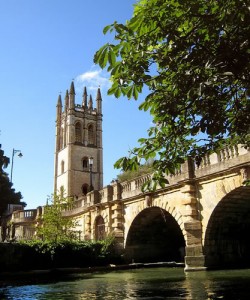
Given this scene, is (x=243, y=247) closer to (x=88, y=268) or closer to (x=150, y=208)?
(x=150, y=208)

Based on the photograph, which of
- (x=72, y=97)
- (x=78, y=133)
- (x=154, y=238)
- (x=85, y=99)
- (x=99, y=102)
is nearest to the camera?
(x=154, y=238)

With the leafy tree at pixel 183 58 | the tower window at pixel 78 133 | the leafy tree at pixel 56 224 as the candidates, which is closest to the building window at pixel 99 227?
the leafy tree at pixel 56 224

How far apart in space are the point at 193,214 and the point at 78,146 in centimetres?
4412

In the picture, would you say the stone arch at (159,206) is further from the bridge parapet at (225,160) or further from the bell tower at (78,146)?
the bell tower at (78,146)

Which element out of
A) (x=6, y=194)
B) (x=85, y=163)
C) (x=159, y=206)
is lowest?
(x=159, y=206)

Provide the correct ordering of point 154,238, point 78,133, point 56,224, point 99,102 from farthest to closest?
1. point 99,102
2. point 78,133
3. point 154,238
4. point 56,224

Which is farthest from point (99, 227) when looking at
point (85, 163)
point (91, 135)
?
point (91, 135)

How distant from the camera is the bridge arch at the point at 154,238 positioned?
21.9m

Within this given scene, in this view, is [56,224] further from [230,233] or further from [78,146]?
[78,146]

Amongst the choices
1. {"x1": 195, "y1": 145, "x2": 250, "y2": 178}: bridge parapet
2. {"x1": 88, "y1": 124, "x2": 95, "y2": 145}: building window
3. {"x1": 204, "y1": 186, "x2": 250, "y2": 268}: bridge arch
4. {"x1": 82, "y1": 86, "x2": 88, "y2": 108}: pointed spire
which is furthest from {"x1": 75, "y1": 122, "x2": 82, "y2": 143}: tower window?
{"x1": 195, "y1": 145, "x2": 250, "y2": 178}: bridge parapet

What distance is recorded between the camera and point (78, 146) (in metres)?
59.4

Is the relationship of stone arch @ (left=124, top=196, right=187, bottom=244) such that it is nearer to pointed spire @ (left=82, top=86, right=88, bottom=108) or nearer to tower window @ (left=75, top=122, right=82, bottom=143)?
tower window @ (left=75, top=122, right=82, bottom=143)

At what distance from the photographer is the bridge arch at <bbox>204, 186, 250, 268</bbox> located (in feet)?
52.7

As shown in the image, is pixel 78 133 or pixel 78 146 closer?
pixel 78 146
